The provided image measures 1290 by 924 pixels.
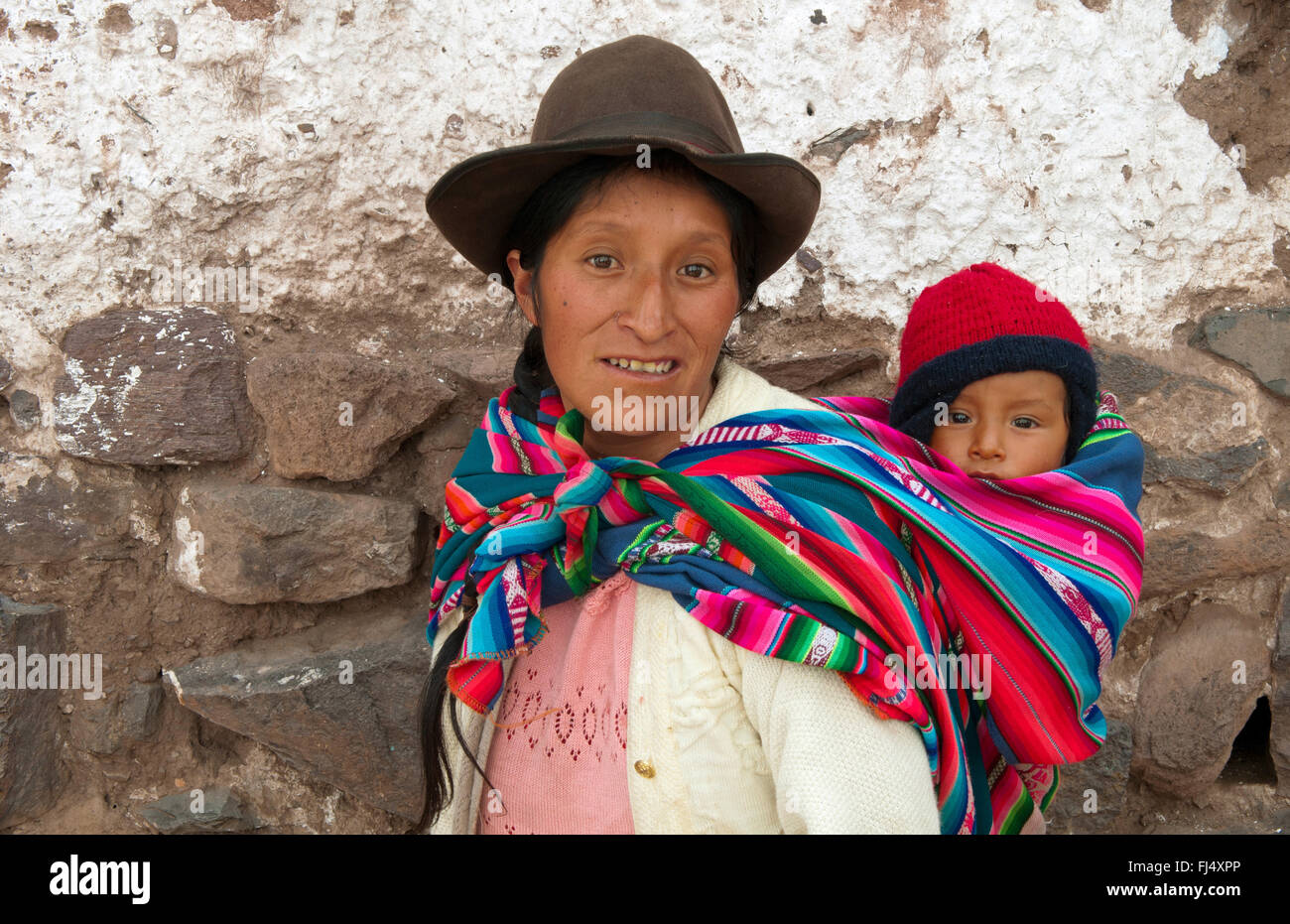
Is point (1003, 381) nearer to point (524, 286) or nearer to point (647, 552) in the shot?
point (647, 552)

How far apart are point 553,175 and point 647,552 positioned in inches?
22.5

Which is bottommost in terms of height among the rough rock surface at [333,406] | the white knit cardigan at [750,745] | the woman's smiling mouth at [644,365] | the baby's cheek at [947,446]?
the white knit cardigan at [750,745]

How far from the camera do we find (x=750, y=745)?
123 cm

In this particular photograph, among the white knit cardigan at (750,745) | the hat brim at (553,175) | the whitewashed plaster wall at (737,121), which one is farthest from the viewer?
the whitewashed plaster wall at (737,121)

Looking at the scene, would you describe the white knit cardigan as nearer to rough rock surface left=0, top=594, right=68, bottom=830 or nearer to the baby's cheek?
the baby's cheek

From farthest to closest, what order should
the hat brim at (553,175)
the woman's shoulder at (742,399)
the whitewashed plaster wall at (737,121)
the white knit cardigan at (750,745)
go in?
the whitewashed plaster wall at (737,121) → the woman's shoulder at (742,399) → the hat brim at (553,175) → the white knit cardigan at (750,745)

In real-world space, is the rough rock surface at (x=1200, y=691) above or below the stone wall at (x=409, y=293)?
below

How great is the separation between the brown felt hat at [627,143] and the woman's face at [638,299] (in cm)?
7

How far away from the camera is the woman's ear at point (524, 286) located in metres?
1.52

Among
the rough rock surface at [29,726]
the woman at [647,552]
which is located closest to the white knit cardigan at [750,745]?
the woman at [647,552]

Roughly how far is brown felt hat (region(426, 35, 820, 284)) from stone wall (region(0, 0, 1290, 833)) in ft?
1.91

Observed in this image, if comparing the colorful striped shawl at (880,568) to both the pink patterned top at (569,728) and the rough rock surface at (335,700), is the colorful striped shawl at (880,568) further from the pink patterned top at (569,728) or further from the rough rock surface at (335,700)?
the rough rock surface at (335,700)

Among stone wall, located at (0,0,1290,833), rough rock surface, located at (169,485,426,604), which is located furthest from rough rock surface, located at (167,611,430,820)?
rough rock surface, located at (169,485,426,604)

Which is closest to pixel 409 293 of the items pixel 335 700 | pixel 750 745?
pixel 335 700
